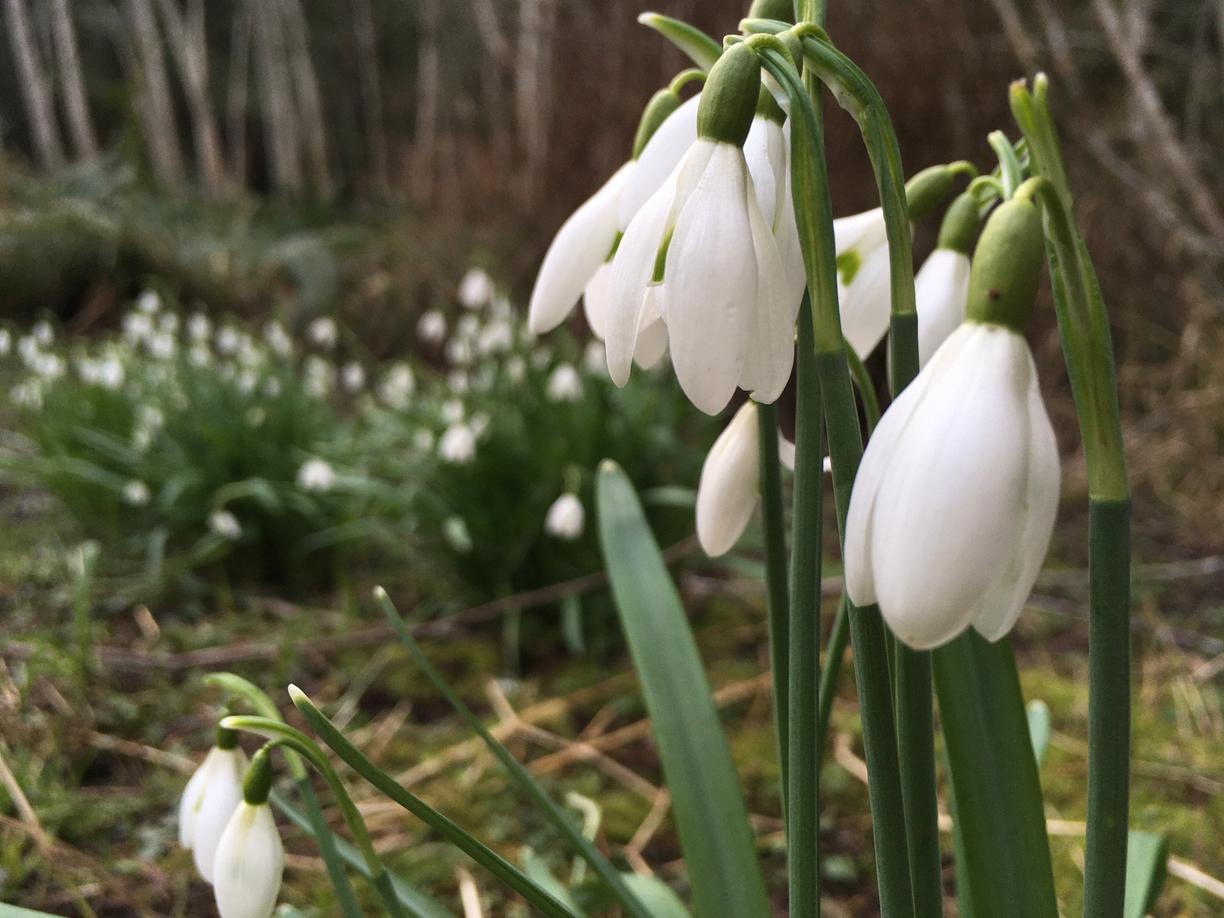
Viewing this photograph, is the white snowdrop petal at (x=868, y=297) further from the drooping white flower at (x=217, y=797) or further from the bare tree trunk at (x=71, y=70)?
the bare tree trunk at (x=71, y=70)

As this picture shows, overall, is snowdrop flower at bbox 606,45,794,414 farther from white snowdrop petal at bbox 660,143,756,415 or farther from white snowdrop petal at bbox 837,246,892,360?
white snowdrop petal at bbox 837,246,892,360

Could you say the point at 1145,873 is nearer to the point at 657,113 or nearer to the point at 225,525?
the point at 657,113

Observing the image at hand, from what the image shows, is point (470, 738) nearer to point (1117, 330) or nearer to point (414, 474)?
point (414, 474)

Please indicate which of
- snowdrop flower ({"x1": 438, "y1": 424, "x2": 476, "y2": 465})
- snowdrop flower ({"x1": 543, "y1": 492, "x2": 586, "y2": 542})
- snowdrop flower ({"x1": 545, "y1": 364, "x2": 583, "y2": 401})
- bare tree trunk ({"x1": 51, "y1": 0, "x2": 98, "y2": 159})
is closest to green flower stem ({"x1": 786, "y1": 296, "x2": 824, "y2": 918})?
snowdrop flower ({"x1": 543, "y1": 492, "x2": 586, "y2": 542})

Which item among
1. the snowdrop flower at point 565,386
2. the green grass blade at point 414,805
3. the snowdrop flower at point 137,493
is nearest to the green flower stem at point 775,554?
the green grass blade at point 414,805

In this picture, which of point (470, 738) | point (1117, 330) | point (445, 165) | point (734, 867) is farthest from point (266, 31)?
point (734, 867)
